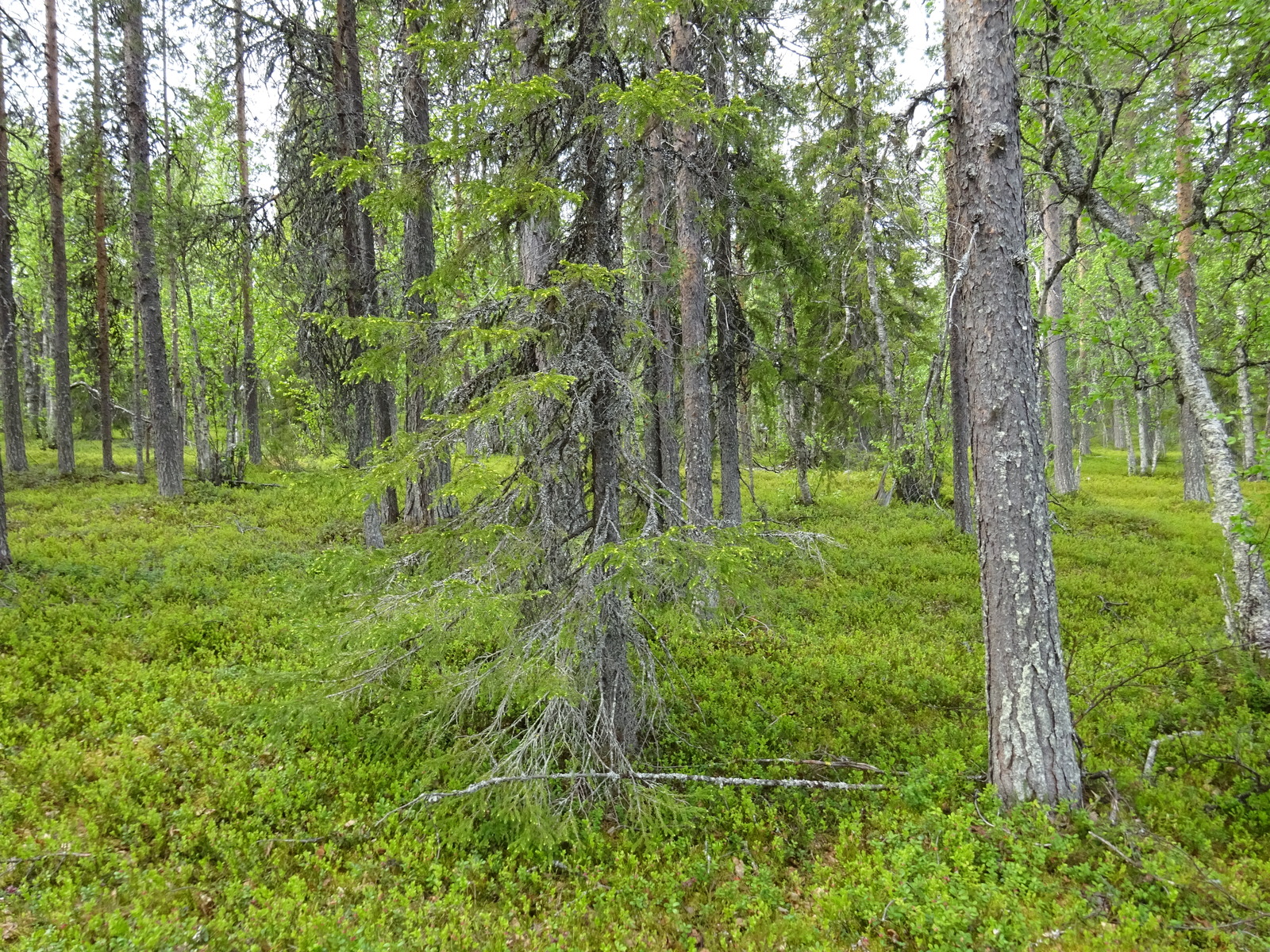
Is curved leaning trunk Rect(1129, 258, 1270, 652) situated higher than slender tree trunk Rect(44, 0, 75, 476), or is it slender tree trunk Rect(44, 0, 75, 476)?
slender tree trunk Rect(44, 0, 75, 476)

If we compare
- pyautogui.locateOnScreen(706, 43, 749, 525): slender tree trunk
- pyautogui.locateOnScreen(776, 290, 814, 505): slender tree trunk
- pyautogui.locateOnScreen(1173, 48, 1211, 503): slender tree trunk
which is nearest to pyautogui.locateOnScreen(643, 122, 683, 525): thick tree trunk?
pyautogui.locateOnScreen(706, 43, 749, 525): slender tree trunk

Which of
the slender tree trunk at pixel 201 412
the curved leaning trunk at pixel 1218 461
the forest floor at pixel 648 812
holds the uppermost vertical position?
the slender tree trunk at pixel 201 412

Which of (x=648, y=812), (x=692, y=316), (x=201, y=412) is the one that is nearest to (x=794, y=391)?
(x=692, y=316)

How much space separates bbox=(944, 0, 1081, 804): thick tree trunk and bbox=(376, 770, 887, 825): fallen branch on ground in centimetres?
124

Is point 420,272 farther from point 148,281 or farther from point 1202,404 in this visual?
point 1202,404

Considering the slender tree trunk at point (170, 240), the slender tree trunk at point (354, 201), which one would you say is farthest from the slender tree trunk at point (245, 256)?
the slender tree trunk at point (354, 201)

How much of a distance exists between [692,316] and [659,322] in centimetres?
57

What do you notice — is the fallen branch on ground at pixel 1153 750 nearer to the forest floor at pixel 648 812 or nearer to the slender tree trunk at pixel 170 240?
the forest floor at pixel 648 812

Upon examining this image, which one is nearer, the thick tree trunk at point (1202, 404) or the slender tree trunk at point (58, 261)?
the thick tree trunk at point (1202, 404)

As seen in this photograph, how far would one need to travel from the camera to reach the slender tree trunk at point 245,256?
941cm

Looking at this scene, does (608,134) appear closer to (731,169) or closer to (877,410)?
(731,169)

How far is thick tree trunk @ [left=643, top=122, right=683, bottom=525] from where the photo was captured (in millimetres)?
6875

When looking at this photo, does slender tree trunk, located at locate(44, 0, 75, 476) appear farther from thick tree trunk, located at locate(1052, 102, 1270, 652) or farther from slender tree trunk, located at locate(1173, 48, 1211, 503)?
slender tree trunk, located at locate(1173, 48, 1211, 503)

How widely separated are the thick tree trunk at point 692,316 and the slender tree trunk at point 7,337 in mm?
9861
